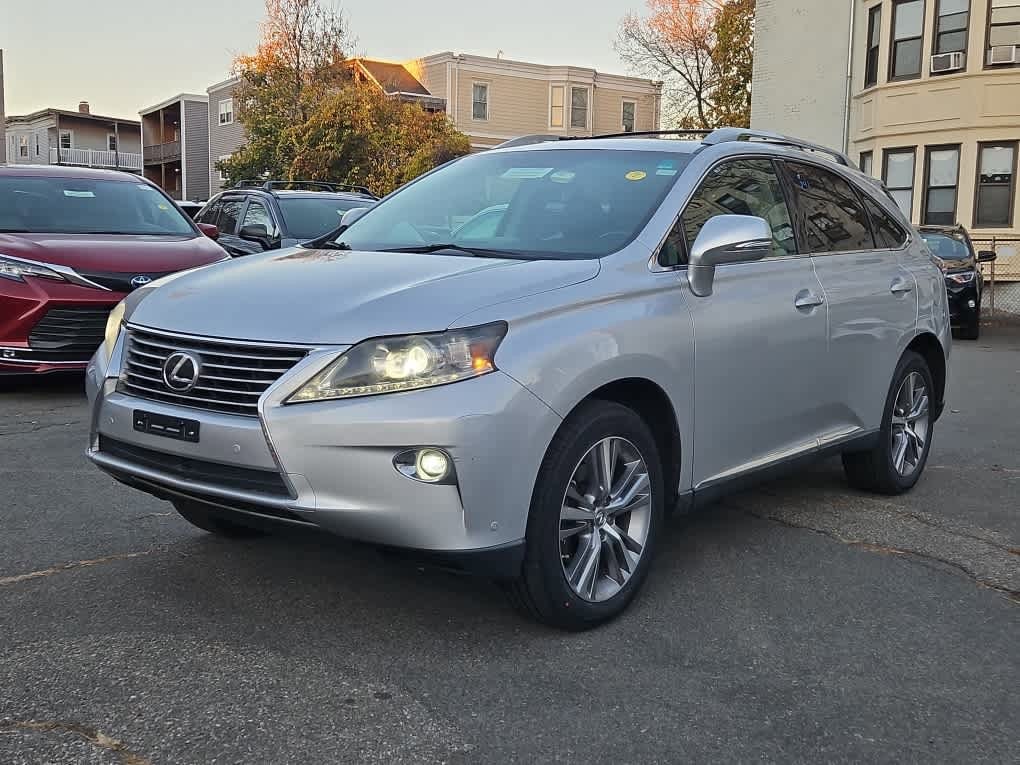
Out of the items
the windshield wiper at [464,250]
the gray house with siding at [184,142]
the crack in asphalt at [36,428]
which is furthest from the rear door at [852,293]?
the gray house with siding at [184,142]

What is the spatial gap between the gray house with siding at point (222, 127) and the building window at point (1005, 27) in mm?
32883

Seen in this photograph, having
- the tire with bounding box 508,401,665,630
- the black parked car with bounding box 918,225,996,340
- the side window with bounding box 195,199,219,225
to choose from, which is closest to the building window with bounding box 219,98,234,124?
the side window with bounding box 195,199,219,225

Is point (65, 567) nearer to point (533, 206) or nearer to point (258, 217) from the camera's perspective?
point (533, 206)

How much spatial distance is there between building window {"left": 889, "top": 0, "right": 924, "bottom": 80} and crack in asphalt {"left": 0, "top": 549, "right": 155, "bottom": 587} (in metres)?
21.3

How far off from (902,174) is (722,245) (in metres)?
20.2

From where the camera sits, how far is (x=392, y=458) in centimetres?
326

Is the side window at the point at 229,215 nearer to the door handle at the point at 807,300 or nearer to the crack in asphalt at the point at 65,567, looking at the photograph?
the crack in asphalt at the point at 65,567

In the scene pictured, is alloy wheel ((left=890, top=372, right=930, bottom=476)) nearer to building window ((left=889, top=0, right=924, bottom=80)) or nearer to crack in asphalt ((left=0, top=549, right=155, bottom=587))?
crack in asphalt ((left=0, top=549, right=155, bottom=587))

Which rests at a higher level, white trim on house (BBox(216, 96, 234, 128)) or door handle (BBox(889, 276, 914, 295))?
white trim on house (BBox(216, 96, 234, 128))

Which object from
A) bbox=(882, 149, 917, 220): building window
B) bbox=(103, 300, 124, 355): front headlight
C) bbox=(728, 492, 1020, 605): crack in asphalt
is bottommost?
bbox=(728, 492, 1020, 605): crack in asphalt

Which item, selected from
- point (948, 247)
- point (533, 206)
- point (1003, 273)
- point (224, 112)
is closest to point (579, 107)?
point (224, 112)

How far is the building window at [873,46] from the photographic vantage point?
2297cm

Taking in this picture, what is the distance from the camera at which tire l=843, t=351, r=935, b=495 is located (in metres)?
5.65

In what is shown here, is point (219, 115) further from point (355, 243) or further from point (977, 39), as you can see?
point (355, 243)
